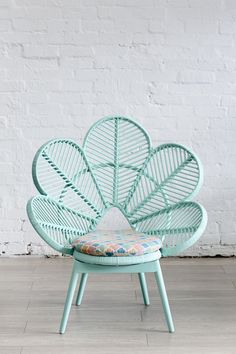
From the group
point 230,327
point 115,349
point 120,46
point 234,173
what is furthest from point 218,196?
point 115,349

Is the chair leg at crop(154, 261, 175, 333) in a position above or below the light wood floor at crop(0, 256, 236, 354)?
above

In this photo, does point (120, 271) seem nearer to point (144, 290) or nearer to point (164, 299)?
point (164, 299)

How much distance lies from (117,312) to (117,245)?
0.44 m

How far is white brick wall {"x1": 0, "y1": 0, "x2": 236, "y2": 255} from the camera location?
368 centimetres

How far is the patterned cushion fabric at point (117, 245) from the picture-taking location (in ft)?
8.18

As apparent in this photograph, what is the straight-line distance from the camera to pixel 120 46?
3701 mm

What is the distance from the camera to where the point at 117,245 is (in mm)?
2520

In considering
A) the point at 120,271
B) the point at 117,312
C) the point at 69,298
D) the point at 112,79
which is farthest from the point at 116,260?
the point at 112,79

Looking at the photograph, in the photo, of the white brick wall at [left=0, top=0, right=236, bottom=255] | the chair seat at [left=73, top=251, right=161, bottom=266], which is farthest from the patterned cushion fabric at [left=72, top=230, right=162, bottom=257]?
the white brick wall at [left=0, top=0, right=236, bottom=255]

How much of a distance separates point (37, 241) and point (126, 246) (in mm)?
1359

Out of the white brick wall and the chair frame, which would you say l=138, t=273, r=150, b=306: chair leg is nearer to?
the chair frame

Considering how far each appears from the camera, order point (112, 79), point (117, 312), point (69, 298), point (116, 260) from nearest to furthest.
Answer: point (116, 260) → point (69, 298) → point (117, 312) → point (112, 79)

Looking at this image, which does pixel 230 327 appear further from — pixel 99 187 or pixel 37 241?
pixel 37 241

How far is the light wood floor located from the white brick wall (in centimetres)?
45
